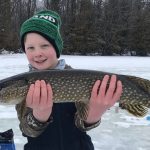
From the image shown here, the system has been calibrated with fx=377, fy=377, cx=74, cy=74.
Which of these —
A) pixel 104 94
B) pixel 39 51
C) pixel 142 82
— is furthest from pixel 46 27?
pixel 142 82

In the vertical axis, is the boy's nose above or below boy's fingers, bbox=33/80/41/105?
above

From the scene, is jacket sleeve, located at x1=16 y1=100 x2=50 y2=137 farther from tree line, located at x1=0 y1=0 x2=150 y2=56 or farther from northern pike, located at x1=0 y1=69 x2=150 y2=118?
tree line, located at x1=0 y1=0 x2=150 y2=56

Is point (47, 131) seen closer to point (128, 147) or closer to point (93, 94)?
point (93, 94)

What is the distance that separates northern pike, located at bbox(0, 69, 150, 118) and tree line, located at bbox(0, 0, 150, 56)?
1387 inches

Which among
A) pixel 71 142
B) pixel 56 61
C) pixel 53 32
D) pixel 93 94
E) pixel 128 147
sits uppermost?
pixel 53 32

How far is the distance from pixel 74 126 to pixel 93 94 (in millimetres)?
334

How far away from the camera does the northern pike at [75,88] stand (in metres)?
2.27

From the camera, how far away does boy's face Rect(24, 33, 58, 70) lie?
8.36ft

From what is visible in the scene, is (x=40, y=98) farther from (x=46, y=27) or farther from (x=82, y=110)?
(x=46, y=27)

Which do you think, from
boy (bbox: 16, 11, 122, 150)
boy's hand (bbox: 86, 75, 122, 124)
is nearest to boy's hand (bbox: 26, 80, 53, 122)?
boy (bbox: 16, 11, 122, 150)

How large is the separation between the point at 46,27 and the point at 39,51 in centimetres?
22

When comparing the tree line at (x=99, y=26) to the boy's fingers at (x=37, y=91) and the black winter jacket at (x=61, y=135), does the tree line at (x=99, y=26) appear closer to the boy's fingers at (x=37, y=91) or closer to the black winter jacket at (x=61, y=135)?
the black winter jacket at (x=61, y=135)

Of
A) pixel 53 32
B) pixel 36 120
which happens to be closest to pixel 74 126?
pixel 36 120

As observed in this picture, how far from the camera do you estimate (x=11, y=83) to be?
236cm
